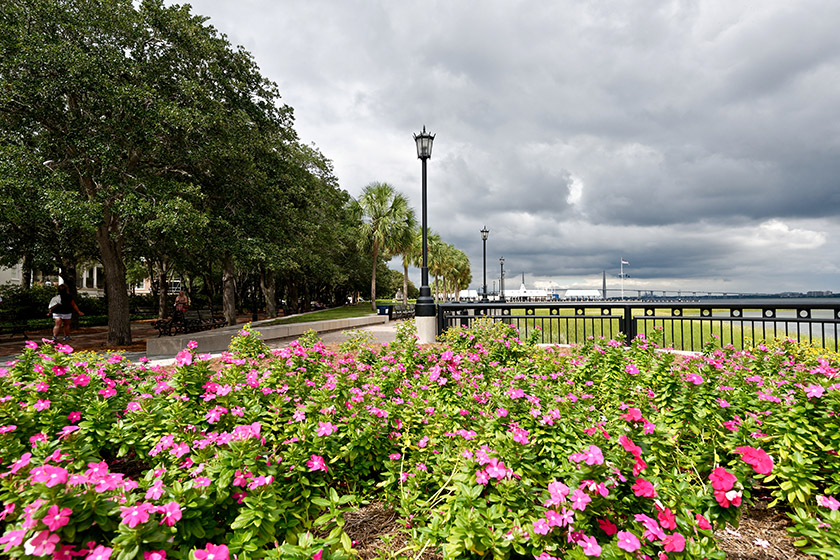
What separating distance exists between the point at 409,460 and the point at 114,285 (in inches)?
509

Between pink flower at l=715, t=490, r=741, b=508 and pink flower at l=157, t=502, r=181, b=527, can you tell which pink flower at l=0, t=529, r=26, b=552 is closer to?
pink flower at l=157, t=502, r=181, b=527

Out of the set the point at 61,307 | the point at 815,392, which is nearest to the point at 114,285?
the point at 61,307

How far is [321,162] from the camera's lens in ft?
94.7

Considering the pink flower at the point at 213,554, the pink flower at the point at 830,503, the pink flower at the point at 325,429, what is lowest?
the pink flower at the point at 830,503

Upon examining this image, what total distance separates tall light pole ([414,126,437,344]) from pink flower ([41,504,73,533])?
8.09 m

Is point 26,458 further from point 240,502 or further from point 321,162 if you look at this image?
point 321,162

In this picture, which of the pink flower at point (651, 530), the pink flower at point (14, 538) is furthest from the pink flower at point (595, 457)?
the pink flower at point (14, 538)

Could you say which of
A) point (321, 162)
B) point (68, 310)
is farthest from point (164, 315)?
point (321, 162)

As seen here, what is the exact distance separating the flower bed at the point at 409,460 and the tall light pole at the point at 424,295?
5.49 meters

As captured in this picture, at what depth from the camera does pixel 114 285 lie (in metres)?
11.8

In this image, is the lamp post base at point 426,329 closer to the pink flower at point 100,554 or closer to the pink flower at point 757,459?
the pink flower at point 757,459

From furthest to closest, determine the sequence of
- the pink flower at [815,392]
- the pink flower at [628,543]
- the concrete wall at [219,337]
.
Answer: the concrete wall at [219,337]
the pink flower at [815,392]
the pink flower at [628,543]

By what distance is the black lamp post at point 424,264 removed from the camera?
9.96 metres

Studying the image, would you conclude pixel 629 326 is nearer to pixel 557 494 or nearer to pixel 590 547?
pixel 557 494
